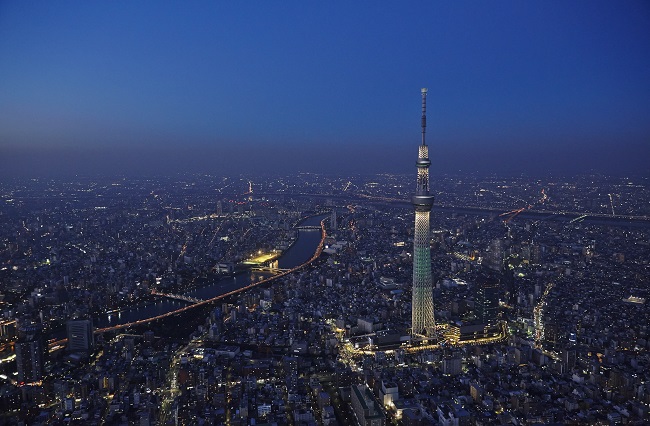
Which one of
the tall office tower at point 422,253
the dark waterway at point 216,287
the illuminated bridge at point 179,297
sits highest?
the tall office tower at point 422,253

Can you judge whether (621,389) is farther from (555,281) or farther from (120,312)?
(120,312)

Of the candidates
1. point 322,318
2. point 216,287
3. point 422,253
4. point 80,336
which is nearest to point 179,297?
point 216,287

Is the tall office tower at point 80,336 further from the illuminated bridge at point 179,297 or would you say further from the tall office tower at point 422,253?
the tall office tower at point 422,253

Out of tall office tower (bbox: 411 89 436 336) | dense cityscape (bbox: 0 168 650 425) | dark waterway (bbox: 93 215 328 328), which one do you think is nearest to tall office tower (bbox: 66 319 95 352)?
dense cityscape (bbox: 0 168 650 425)

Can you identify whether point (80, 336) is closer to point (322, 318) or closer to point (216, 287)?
point (322, 318)

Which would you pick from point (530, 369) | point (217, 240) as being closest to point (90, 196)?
point (217, 240)

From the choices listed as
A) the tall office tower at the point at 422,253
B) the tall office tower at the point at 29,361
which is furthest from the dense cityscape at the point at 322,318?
the tall office tower at the point at 422,253

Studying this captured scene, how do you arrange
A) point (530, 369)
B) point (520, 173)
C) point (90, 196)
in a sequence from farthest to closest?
1. point (520, 173)
2. point (90, 196)
3. point (530, 369)
